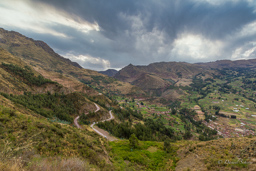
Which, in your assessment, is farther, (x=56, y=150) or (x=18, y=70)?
(x=18, y=70)

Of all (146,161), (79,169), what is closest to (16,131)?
(79,169)

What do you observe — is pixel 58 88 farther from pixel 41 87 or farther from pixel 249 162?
pixel 249 162

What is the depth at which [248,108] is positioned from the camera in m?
200

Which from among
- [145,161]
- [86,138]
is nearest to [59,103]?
[86,138]

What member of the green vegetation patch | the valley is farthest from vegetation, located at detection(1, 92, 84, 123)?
the green vegetation patch

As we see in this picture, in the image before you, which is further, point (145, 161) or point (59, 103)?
point (59, 103)

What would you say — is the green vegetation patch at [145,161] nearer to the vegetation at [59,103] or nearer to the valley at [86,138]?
the valley at [86,138]

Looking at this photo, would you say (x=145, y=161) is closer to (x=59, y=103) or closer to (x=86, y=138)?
(x=86, y=138)

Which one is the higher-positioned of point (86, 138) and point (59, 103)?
point (86, 138)

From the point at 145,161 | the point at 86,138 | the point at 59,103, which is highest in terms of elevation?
the point at 86,138

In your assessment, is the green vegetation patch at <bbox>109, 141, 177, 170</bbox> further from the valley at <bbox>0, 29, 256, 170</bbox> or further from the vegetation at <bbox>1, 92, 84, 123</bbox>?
the vegetation at <bbox>1, 92, 84, 123</bbox>

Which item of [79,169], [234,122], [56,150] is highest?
[79,169]

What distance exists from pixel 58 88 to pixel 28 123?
309ft

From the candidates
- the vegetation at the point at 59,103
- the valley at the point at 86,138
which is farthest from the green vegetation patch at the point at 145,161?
the vegetation at the point at 59,103
